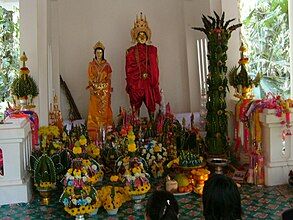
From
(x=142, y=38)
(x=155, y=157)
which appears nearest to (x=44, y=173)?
(x=155, y=157)

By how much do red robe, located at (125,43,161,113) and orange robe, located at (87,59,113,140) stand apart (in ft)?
1.27

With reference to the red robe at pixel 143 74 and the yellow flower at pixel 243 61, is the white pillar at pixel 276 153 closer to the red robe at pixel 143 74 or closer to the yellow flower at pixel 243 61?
the yellow flower at pixel 243 61

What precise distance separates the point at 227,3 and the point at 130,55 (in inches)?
65.9

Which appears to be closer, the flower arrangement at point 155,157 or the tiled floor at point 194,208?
the tiled floor at point 194,208

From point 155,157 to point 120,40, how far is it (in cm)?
277

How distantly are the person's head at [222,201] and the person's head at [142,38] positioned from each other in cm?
462

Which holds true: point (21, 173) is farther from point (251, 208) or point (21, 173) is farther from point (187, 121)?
point (187, 121)

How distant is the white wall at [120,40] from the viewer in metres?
7.51

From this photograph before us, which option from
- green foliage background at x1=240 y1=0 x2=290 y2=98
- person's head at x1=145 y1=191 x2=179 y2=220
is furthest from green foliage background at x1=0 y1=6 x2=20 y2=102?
person's head at x1=145 y1=191 x2=179 y2=220

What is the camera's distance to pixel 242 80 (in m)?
5.83

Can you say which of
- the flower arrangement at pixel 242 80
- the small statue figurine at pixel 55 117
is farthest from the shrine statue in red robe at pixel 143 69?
the flower arrangement at pixel 242 80

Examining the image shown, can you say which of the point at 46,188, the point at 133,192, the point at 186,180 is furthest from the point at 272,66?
the point at 46,188

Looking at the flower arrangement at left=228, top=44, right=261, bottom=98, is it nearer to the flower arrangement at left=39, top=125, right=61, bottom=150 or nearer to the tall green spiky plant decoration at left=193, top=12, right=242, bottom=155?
the tall green spiky plant decoration at left=193, top=12, right=242, bottom=155

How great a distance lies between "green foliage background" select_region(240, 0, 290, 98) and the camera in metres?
7.05
